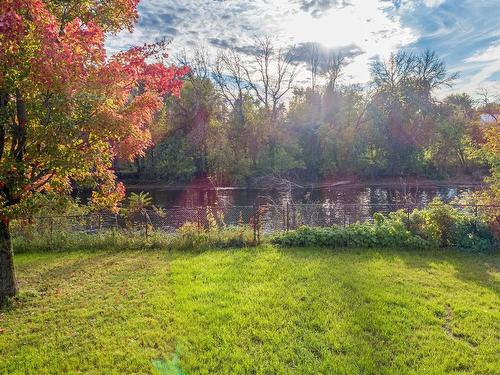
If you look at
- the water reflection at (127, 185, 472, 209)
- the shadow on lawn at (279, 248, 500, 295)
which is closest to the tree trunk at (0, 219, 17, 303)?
the shadow on lawn at (279, 248, 500, 295)

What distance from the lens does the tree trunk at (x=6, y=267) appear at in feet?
18.6

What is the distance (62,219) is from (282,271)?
24.8ft

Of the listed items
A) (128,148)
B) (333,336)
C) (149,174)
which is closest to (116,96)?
(128,148)

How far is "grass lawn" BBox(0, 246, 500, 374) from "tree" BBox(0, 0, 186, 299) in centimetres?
168

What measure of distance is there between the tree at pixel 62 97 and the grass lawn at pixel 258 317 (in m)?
1.68

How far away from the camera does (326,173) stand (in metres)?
37.5

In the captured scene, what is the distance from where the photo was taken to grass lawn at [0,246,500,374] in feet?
12.8

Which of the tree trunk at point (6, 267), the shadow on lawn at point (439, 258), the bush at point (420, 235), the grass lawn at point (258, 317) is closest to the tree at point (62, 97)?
the tree trunk at point (6, 267)

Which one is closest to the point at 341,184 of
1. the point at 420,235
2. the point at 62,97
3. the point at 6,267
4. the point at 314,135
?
the point at 314,135

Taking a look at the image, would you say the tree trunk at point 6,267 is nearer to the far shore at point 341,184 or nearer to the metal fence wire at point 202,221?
the metal fence wire at point 202,221

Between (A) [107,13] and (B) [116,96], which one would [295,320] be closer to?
Answer: (B) [116,96]

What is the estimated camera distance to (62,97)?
468 centimetres

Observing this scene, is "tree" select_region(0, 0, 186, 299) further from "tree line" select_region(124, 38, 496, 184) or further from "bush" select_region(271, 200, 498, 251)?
"tree line" select_region(124, 38, 496, 184)

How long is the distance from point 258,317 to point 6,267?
4.54 m
